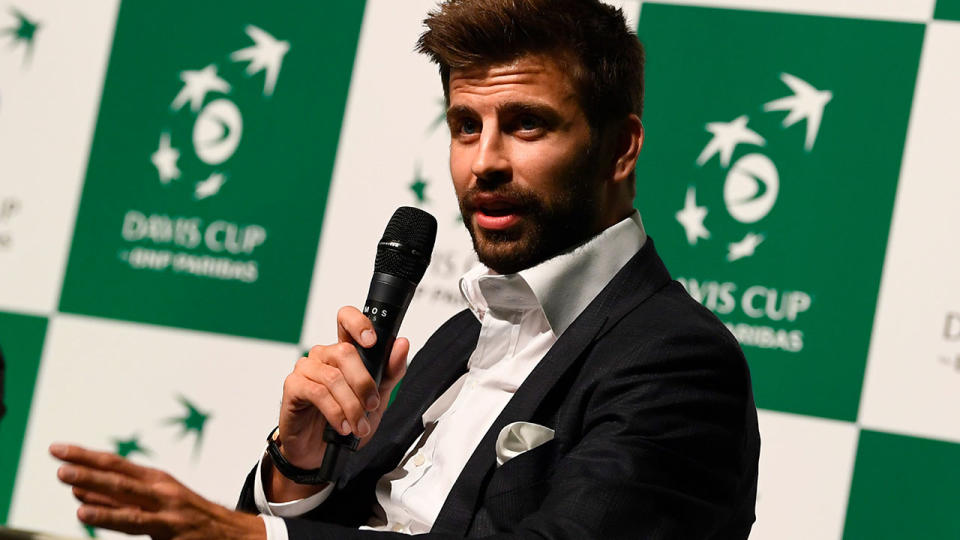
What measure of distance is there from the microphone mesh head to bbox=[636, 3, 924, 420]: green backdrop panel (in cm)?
116

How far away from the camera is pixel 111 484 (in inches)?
49.8

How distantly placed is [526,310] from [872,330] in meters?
1.07

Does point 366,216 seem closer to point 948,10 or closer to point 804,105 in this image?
point 804,105

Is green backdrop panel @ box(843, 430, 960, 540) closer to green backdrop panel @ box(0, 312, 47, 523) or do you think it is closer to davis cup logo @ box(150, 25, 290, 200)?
davis cup logo @ box(150, 25, 290, 200)

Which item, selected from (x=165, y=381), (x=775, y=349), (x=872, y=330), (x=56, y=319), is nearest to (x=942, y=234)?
(x=872, y=330)

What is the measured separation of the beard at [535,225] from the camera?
1.86 metres

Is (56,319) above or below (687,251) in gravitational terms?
below

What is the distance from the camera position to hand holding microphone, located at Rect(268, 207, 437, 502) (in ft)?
4.98

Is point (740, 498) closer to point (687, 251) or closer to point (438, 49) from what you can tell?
point (438, 49)

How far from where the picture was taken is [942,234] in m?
2.54

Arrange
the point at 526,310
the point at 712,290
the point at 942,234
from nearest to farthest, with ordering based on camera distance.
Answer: the point at 526,310 < the point at 942,234 < the point at 712,290

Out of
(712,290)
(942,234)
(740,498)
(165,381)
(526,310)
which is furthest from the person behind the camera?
(165,381)

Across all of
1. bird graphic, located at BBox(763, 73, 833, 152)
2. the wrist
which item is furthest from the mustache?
bird graphic, located at BBox(763, 73, 833, 152)

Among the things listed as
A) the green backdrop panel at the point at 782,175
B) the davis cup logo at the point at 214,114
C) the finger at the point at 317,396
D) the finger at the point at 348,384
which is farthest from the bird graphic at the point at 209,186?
the finger at the point at 348,384
